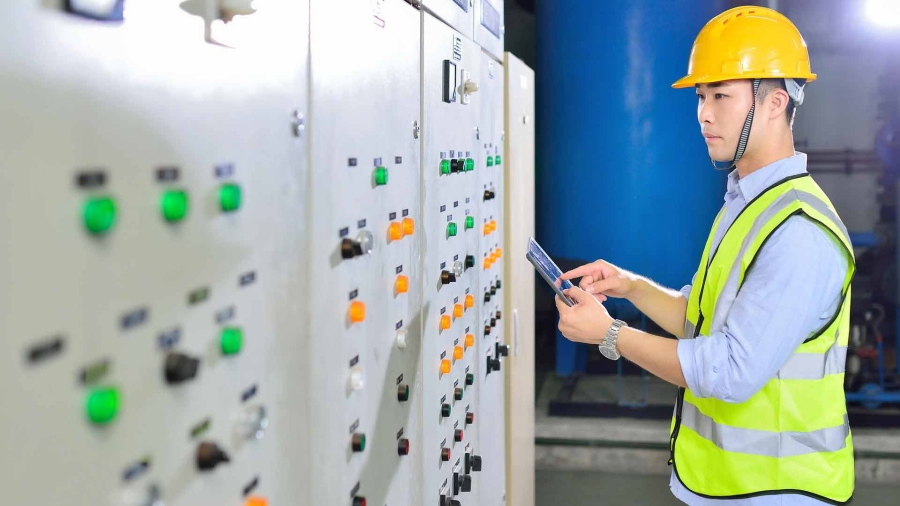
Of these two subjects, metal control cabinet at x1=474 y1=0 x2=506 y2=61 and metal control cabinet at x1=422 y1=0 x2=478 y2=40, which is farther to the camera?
metal control cabinet at x1=474 y1=0 x2=506 y2=61

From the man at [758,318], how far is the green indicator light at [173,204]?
1109 mm

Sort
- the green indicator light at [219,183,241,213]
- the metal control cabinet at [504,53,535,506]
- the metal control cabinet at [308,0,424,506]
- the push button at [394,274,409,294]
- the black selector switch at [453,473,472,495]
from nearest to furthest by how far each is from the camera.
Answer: the green indicator light at [219,183,241,213] < the metal control cabinet at [308,0,424,506] < the push button at [394,274,409,294] < the black selector switch at [453,473,472,495] < the metal control cabinet at [504,53,535,506]

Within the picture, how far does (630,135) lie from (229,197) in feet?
11.7

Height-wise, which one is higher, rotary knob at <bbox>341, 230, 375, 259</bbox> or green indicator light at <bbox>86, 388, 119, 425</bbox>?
rotary knob at <bbox>341, 230, 375, 259</bbox>

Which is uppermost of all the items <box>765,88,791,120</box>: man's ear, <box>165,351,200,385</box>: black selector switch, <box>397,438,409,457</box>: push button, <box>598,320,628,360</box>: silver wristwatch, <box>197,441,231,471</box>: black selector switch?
<box>765,88,791,120</box>: man's ear

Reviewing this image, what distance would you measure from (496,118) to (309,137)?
1.55 m

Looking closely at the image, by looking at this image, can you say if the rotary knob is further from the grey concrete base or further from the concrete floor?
the grey concrete base

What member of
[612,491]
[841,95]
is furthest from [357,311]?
[841,95]

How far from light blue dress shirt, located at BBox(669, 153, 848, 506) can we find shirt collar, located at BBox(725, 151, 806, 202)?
206mm

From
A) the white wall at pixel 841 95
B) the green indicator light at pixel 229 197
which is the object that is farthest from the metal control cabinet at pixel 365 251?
the white wall at pixel 841 95

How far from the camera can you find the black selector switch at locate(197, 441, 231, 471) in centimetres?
86

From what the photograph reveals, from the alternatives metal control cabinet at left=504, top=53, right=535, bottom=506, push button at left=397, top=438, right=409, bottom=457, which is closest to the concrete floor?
metal control cabinet at left=504, top=53, right=535, bottom=506

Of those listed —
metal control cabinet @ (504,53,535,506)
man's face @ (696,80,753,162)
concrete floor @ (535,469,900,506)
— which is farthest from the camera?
concrete floor @ (535,469,900,506)

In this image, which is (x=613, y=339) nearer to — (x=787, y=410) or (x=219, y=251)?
(x=787, y=410)
